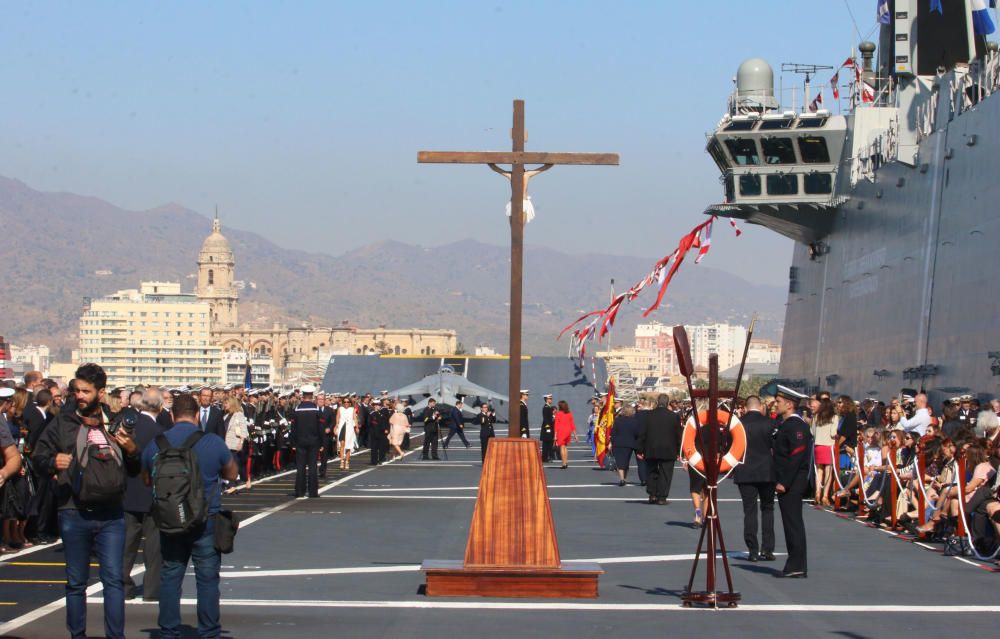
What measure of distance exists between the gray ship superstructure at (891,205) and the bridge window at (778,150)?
4 centimetres

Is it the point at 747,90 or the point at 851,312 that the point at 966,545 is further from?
the point at 747,90

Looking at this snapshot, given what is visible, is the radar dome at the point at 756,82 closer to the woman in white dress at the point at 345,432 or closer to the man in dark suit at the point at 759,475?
the woman in white dress at the point at 345,432

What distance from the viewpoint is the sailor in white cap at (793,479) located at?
13219 millimetres

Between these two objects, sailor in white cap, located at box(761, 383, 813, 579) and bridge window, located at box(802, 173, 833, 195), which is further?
bridge window, located at box(802, 173, 833, 195)

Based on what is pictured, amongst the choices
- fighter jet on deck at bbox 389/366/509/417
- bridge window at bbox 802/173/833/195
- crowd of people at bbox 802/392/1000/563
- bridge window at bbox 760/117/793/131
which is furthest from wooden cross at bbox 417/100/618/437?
fighter jet on deck at bbox 389/366/509/417

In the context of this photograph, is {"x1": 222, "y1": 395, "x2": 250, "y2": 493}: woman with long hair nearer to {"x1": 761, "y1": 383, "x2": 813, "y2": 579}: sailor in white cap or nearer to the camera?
{"x1": 761, "y1": 383, "x2": 813, "y2": 579}: sailor in white cap

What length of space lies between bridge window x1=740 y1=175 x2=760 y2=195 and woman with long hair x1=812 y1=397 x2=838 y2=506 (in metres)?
24.5

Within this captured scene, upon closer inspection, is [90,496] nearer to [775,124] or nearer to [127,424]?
[127,424]

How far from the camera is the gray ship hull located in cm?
2884

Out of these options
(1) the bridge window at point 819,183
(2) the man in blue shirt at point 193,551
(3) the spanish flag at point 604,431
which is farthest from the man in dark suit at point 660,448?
(1) the bridge window at point 819,183

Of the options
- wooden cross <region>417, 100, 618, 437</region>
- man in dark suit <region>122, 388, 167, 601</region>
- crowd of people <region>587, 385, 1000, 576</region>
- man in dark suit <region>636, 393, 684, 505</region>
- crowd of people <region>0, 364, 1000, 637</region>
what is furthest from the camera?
man in dark suit <region>636, 393, 684, 505</region>

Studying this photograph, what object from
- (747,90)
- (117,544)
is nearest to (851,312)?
(747,90)

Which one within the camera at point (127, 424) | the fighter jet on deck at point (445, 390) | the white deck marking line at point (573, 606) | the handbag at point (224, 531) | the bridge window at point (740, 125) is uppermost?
the bridge window at point (740, 125)

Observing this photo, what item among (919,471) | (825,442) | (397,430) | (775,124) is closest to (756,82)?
(775,124)
